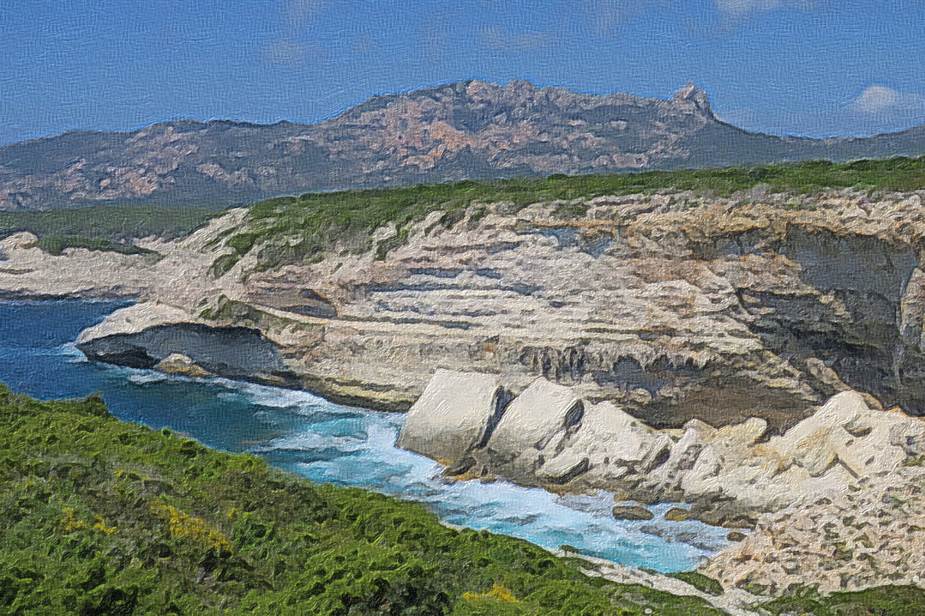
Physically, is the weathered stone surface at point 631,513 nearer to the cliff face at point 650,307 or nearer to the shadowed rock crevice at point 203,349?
the cliff face at point 650,307

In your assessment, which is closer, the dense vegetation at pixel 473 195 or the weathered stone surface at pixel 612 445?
the weathered stone surface at pixel 612 445

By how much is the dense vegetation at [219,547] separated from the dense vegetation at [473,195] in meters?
20.6

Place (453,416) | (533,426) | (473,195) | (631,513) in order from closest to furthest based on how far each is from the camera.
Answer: (631,513), (533,426), (453,416), (473,195)

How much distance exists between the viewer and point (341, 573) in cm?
927

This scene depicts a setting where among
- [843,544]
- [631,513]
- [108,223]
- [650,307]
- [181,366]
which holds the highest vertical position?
[108,223]

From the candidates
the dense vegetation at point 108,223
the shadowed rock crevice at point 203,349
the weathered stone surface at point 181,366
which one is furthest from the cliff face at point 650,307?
the dense vegetation at point 108,223

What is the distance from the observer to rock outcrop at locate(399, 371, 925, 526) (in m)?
24.8

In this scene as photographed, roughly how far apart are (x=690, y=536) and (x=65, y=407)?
16.3 meters

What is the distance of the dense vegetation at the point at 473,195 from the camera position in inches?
1308

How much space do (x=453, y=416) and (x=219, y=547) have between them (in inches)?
775

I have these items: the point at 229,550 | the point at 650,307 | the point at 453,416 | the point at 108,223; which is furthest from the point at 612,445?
the point at 108,223

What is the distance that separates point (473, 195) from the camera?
137 ft

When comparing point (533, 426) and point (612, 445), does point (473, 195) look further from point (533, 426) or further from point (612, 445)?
point (612, 445)

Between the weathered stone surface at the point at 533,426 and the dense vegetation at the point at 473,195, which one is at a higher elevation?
the dense vegetation at the point at 473,195
